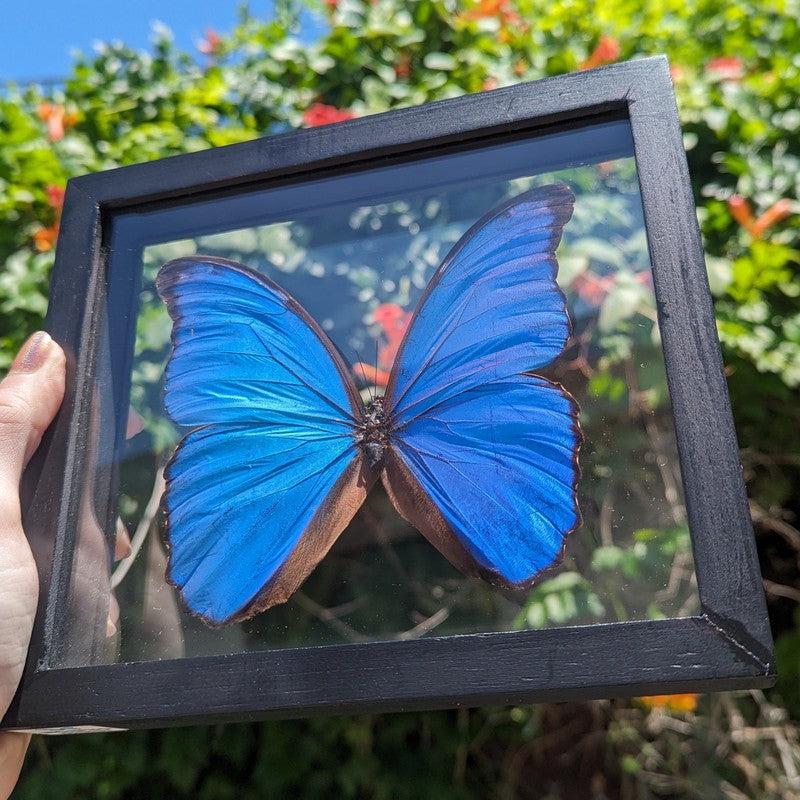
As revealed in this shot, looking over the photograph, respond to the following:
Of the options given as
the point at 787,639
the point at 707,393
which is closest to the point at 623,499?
the point at 707,393

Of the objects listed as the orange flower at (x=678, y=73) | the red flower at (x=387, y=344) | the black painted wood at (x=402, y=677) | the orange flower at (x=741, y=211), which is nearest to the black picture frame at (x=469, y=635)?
the black painted wood at (x=402, y=677)

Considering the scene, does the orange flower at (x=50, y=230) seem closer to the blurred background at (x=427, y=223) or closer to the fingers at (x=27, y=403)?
the blurred background at (x=427, y=223)

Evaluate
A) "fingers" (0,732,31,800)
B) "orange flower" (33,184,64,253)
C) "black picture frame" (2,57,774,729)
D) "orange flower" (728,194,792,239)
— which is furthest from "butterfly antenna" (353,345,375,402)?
"orange flower" (33,184,64,253)

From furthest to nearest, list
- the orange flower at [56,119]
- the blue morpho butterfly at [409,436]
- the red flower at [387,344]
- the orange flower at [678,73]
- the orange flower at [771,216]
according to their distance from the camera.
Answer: the orange flower at [56,119] < the orange flower at [678,73] < the orange flower at [771,216] < the red flower at [387,344] < the blue morpho butterfly at [409,436]

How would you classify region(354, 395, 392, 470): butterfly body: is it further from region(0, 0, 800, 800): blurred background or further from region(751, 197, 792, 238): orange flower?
region(751, 197, 792, 238): orange flower

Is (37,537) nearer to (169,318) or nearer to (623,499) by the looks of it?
(169,318)

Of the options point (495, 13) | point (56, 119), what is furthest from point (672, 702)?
point (56, 119)
